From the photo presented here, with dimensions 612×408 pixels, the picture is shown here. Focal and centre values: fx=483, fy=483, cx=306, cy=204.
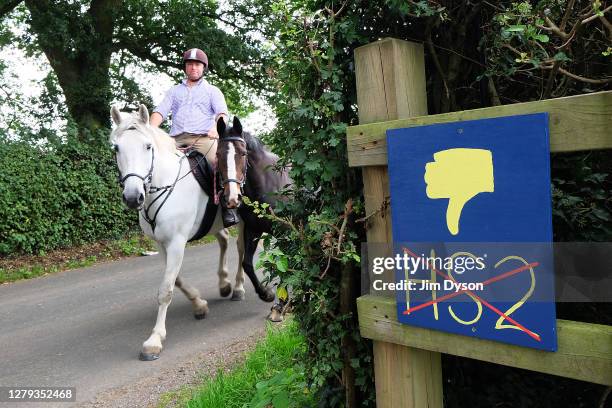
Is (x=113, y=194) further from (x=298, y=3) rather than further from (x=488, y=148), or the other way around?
(x=488, y=148)

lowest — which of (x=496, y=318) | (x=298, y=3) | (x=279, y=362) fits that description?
(x=279, y=362)

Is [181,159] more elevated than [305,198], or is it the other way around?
[181,159]

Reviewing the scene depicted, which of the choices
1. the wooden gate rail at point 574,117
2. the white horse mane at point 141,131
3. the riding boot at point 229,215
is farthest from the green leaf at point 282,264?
the riding boot at point 229,215

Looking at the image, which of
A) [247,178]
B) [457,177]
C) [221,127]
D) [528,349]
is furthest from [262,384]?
[247,178]

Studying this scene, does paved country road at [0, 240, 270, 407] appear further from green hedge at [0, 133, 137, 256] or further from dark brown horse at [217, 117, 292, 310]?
green hedge at [0, 133, 137, 256]

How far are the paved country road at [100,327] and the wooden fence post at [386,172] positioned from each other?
8.76 ft

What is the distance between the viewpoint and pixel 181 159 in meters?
5.04

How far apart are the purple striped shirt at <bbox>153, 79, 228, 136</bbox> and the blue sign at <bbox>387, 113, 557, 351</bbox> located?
397 centimetres

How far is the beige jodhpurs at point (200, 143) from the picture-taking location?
5324mm

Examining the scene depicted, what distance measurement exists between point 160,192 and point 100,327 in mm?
1878

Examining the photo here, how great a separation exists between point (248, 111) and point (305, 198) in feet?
44.3

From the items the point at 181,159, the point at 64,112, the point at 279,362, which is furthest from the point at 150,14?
the point at 279,362

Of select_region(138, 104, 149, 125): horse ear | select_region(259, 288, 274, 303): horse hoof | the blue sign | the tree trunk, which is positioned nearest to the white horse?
select_region(138, 104, 149, 125): horse ear

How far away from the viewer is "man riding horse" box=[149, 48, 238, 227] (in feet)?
17.6
